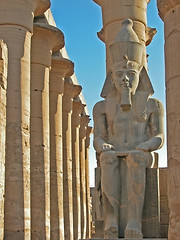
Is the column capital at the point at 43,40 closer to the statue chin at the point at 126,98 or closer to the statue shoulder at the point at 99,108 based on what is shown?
the statue shoulder at the point at 99,108

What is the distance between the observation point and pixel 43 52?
18844 millimetres

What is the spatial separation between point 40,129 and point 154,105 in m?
6.17

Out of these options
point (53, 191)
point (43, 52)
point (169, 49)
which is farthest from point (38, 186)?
point (169, 49)

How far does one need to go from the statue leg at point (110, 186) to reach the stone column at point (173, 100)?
2949 mm

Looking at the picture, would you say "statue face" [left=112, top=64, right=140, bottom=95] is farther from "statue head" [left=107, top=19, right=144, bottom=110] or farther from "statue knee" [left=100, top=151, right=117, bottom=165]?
"statue knee" [left=100, top=151, right=117, bottom=165]

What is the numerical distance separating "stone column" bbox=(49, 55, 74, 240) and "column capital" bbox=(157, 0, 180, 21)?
1137 cm

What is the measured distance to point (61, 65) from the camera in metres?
21.6

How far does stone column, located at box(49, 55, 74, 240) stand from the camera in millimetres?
20344

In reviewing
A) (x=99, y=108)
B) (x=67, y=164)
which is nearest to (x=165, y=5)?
(x=99, y=108)

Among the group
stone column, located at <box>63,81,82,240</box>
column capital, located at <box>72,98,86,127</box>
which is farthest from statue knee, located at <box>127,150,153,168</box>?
column capital, located at <box>72,98,86,127</box>

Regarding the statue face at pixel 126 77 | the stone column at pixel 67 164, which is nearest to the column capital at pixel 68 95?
the stone column at pixel 67 164

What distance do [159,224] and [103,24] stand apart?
7.65m

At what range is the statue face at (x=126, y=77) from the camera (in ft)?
42.5

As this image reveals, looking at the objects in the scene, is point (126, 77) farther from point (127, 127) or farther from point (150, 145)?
point (150, 145)
